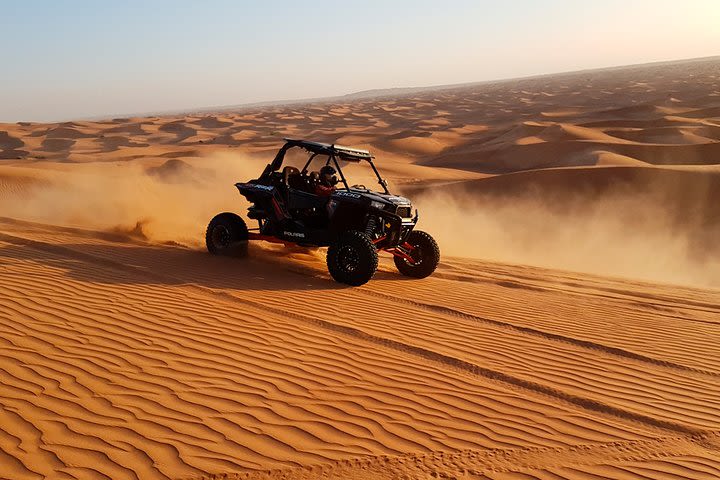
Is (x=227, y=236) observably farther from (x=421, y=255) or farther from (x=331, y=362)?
(x=331, y=362)

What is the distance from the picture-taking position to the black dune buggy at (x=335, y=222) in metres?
8.41

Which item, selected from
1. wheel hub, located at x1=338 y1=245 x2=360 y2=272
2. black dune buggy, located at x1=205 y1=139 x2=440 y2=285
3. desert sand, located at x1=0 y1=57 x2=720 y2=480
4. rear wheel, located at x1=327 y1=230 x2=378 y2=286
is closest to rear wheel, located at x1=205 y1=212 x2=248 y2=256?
black dune buggy, located at x1=205 y1=139 x2=440 y2=285

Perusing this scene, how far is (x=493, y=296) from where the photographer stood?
27.8 feet

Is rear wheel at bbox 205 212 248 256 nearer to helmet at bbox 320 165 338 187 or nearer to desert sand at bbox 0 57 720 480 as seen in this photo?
desert sand at bbox 0 57 720 480

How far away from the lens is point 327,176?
9273 mm

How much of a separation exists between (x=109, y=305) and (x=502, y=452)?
447cm

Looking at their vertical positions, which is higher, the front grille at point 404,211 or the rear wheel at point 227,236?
the front grille at point 404,211

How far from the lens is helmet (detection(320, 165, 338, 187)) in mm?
9219

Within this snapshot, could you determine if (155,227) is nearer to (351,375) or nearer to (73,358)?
(73,358)

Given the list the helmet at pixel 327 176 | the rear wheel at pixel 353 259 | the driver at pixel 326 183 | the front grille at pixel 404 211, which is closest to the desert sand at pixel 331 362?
the rear wheel at pixel 353 259

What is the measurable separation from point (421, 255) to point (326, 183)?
1.75 m

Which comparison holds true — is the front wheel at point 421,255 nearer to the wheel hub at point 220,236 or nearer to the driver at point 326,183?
the driver at point 326,183

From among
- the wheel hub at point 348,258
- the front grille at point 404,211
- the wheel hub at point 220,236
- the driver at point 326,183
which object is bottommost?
the wheel hub at point 348,258

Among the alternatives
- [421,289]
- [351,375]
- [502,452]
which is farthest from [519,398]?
[421,289]
